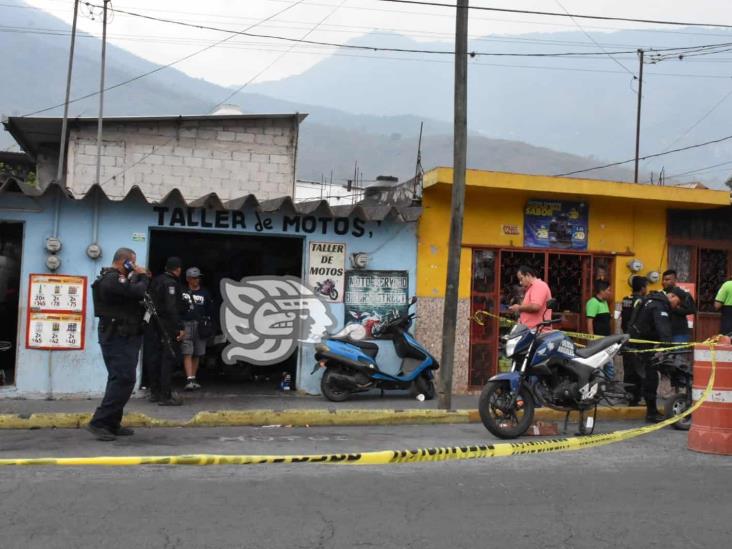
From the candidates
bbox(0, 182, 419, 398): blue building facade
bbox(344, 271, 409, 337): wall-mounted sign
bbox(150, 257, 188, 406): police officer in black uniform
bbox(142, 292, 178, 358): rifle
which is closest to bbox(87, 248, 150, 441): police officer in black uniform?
bbox(142, 292, 178, 358): rifle

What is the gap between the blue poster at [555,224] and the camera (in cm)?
1224

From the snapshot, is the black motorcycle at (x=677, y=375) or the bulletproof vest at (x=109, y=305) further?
the black motorcycle at (x=677, y=375)

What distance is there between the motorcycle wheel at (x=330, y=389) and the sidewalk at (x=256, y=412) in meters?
0.12

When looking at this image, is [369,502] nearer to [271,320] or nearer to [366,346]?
[366,346]

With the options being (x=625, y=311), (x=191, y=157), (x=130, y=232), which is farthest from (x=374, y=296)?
(x=191, y=157)

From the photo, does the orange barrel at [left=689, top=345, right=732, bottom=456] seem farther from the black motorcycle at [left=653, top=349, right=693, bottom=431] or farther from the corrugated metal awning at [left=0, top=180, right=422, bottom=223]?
the corrugated metal awning at [left=0, top=180, right=422, bottom=223]

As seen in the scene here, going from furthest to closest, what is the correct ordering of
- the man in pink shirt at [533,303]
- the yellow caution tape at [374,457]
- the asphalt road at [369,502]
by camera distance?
the man in pink shirt at [533,303]
the yellow caution tape at [374,457]
the asphalt road at [369,502]

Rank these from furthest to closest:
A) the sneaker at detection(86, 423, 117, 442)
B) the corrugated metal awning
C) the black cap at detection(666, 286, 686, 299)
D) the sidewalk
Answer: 1. the corrugated metal awning
2. the black cap at detection(666, 286, 686, 299)
3. the sidewalk
4. the sneaker at detection(86, 423, 117, 442)

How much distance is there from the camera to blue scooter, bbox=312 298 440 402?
10562mm

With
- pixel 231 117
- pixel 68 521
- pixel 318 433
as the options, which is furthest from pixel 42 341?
pixel 231 117

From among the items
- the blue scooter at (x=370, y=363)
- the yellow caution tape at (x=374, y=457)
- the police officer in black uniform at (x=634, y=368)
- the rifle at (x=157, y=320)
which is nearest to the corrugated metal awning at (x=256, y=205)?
the blue scooter at (x=370, y=363)

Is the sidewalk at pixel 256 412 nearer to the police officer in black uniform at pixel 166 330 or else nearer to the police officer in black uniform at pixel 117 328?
the police officer in black uniform at pixel 166 330

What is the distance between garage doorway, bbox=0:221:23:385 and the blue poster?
25.6 feet

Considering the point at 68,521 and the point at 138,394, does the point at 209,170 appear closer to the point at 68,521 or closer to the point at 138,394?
the point at 138,394
